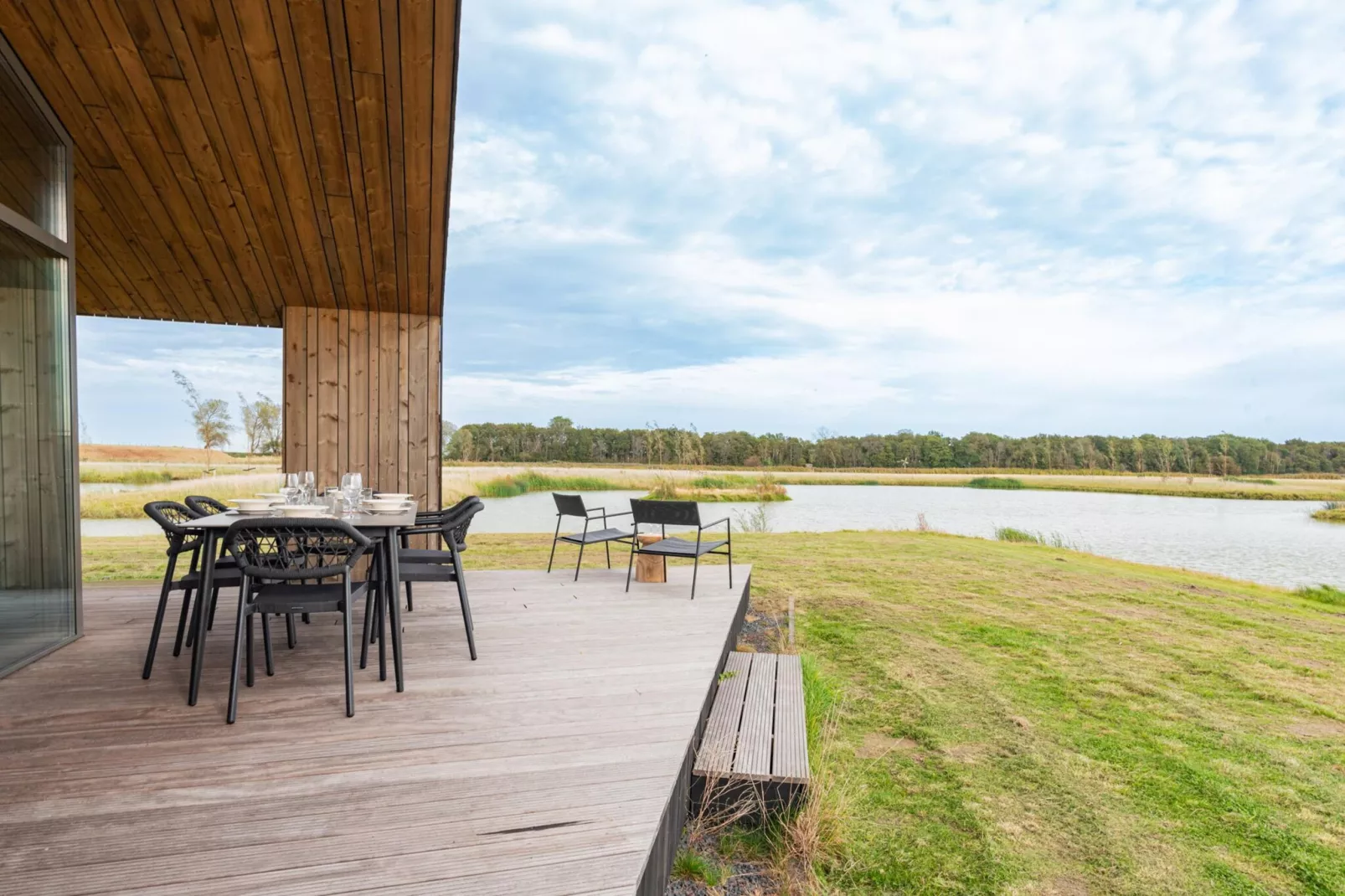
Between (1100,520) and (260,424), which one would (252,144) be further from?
(1100,520)

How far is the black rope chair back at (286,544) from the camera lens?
2379 mm

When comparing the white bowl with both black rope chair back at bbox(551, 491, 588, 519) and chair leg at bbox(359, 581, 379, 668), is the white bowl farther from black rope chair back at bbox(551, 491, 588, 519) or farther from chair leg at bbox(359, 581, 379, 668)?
black rope chair back at bbox(551, 491, 588, 519)

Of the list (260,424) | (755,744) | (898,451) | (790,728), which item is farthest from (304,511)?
(898,451)

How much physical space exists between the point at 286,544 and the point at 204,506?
1.55 m

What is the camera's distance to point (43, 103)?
132 inches

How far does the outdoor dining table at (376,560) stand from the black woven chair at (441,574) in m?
0.13

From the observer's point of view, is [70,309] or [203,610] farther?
[70,309]

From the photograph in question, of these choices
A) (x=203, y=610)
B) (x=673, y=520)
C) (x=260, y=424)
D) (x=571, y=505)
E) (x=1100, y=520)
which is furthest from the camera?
(x=1100, y=520)

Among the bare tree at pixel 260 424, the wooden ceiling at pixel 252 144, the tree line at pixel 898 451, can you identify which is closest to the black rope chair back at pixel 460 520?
the wooden ceiling at pixel 252 144

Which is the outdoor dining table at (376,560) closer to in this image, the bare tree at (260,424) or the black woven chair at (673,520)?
the black woven chair at (673,520)

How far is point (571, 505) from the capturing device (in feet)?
17.1

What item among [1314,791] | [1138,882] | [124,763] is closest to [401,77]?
[124,763]

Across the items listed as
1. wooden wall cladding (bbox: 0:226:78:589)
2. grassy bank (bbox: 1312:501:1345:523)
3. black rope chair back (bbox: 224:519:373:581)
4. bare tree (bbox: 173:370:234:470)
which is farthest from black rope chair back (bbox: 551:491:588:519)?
grassy bank (bbox: 1312:501:1345:523)

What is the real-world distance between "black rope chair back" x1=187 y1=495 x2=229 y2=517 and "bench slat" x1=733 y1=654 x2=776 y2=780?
273 centimetres
